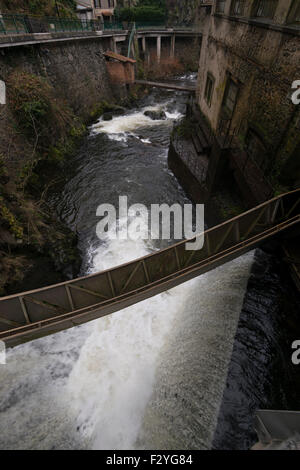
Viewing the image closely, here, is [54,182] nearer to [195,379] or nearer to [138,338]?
[138,338]

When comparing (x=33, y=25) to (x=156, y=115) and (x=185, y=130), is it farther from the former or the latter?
(x=185, y=130)

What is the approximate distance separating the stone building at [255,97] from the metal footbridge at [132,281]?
5.02ft

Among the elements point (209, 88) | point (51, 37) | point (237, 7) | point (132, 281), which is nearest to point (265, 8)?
point (237, 7)

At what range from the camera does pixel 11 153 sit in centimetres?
1127

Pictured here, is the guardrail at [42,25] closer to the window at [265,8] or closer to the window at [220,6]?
the window at [220,6]

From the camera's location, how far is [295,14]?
611 centimetres

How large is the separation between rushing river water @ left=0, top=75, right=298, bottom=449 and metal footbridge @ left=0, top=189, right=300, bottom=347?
1.40 metres

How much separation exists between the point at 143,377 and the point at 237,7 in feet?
43.7

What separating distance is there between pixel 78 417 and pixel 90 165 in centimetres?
1246

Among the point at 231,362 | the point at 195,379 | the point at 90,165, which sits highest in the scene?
the point at 231,362

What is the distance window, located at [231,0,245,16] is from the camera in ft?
29.1

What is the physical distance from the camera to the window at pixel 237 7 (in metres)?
8.86

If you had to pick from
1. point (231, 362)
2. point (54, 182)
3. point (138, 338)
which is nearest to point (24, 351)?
point (138, 338)

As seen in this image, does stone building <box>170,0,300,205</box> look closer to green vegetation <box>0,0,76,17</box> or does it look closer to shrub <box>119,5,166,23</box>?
green vegetation <box>0,0,76,17</box>
